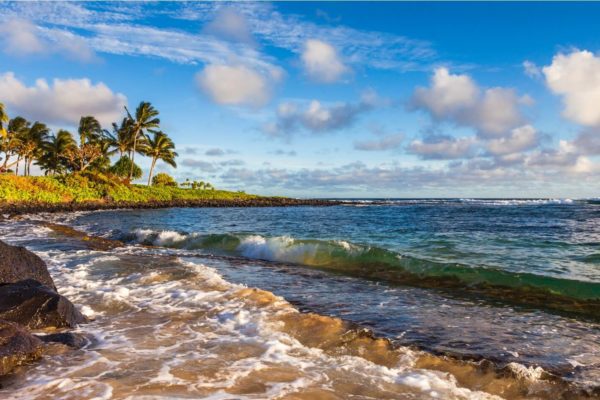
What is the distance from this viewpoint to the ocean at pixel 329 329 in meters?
4.68

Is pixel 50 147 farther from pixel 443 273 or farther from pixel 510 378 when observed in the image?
pixel 510 378

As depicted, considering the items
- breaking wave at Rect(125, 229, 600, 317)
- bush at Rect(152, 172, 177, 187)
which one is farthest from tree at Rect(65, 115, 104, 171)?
breaking wave at Rect(125, 229, 600, 317)

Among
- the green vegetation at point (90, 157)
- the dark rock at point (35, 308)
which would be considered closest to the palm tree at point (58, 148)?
the green vegetation at point (90, 157)

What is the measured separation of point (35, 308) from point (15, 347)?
1.57 m

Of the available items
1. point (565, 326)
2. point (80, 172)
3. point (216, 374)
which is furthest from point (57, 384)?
point (80, 172)

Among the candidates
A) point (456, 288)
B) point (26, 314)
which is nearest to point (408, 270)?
point (456, 288)

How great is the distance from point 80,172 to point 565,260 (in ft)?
198

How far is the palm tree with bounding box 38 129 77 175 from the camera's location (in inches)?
2542

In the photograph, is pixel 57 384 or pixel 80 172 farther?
pixel 80 172

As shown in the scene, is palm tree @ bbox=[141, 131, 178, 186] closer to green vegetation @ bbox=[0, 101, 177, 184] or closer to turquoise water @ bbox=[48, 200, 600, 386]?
green vegetation @ bbox=[0, 101, 177, 184]

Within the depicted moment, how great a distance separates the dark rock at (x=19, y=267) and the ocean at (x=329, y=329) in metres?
0.85

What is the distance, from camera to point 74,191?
53.8 meters

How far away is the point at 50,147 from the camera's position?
216ft

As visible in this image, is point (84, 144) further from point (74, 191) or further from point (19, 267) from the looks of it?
point (19, 267)
